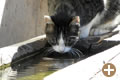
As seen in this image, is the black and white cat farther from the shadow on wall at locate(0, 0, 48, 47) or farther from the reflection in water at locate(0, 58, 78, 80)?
the shadow on wall at locate(0, 0, 48, 47)

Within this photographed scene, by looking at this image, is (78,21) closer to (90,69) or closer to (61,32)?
(61,32)

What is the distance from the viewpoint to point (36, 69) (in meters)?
3.50

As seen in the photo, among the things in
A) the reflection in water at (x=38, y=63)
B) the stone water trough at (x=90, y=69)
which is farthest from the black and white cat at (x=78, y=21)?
the stone water trough at (x=90, y=69)

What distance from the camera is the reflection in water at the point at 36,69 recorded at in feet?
10.6

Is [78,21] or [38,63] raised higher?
[78,21]

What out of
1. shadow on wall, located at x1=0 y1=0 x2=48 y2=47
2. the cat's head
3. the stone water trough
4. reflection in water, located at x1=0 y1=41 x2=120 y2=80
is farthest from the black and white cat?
the stone water trough

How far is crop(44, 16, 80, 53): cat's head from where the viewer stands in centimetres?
407

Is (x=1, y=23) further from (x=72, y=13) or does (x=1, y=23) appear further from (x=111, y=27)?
(x=111, y=27)

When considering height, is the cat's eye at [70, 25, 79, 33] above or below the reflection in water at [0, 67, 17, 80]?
above

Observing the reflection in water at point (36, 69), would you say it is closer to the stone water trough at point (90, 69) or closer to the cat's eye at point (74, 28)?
the cat's eye at point (74, 28)

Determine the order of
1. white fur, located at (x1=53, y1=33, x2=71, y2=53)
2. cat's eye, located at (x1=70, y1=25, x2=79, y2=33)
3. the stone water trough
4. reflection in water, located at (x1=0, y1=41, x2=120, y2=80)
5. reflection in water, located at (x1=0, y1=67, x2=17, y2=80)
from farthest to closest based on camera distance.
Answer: cat's eye, located at (x1=70, y1=25, x2=79, y2=33)
white fur, located at (x1=53, y1=33, x2=71, y2=53)
reflection in water, located at (x1=0, y1=41, x2=120, y2=80)
reflection in water, located at (x1=0, y1=67, x2=17, y2=80)
the stone water trough

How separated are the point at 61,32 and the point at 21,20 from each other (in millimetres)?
1383

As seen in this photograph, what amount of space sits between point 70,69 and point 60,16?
6.00ft

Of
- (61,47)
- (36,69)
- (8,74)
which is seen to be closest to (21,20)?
(61,47)
